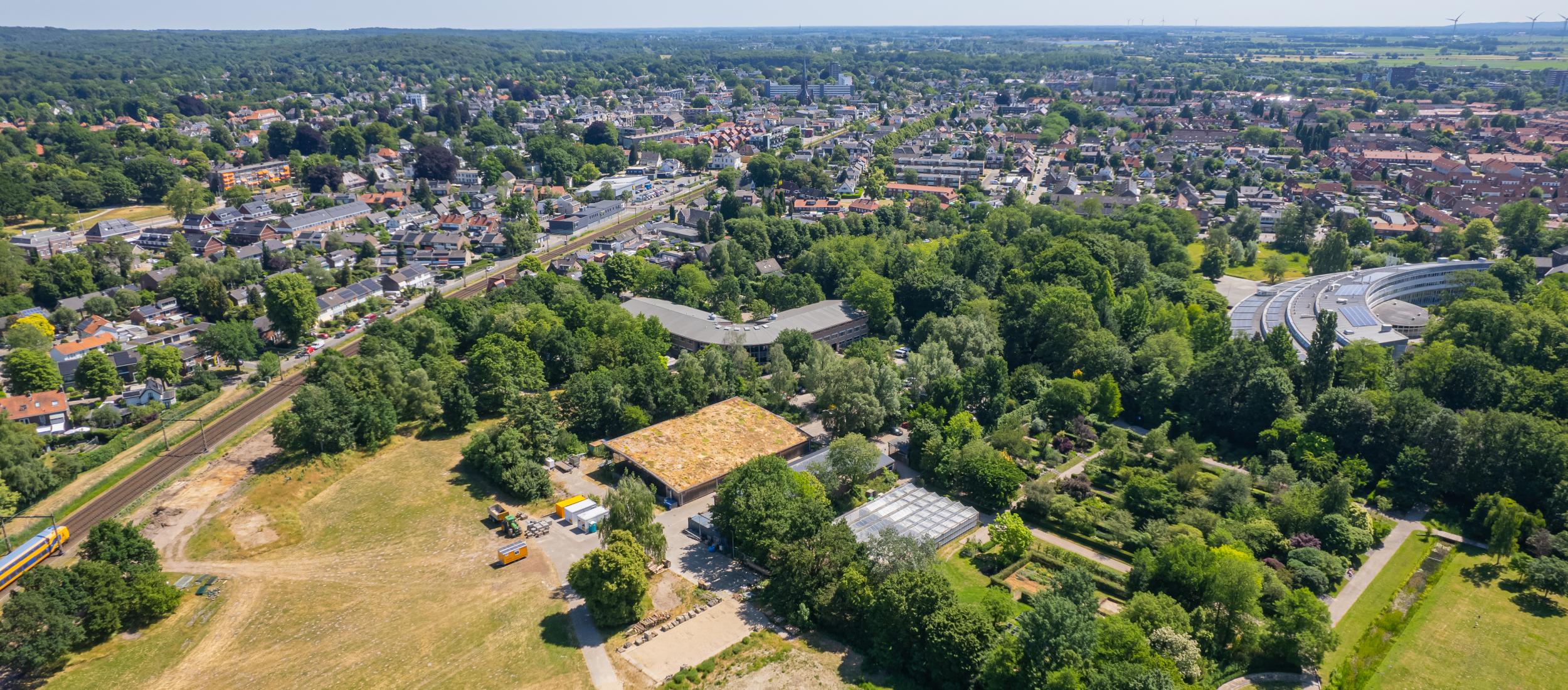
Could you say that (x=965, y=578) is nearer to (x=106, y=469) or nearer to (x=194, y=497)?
(x=194, y=497)

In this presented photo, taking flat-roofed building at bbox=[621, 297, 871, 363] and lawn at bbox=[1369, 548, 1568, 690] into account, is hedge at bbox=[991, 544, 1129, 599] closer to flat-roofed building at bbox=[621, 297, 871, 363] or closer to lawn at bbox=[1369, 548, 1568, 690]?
lawn at bbox=[1369, 548, 1568, 690]

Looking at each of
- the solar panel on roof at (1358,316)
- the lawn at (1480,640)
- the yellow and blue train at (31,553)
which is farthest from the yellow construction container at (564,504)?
the solar panel on roof at (1358,316)

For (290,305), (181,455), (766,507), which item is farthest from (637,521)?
(290,305)

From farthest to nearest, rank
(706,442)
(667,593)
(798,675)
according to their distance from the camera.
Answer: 1. (706,442)
2. (667,593)
3. (798,675)

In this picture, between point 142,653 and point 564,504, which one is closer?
point 142,653

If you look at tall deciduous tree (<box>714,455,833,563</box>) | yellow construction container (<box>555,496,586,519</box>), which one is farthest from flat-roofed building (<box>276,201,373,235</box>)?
tall deciduous tree (<box>714,455,833,563</box>)

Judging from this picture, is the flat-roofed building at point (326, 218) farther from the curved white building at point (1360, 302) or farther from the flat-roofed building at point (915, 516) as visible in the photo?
the curved white building at point (1360, 302)

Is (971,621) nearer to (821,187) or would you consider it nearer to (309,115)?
(821,187)
